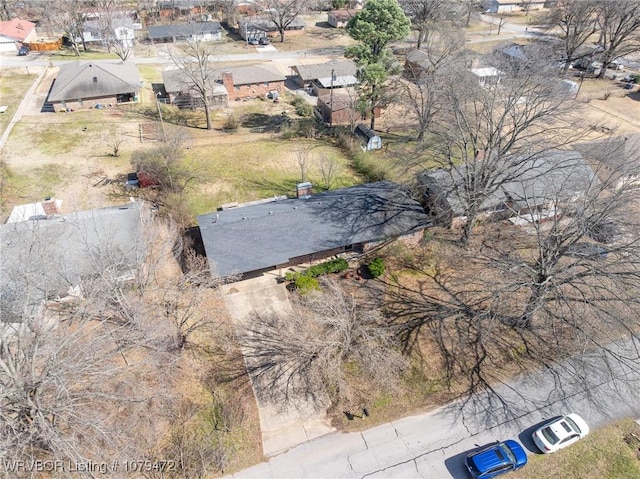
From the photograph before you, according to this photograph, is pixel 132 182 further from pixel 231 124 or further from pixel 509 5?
pixel 509 5

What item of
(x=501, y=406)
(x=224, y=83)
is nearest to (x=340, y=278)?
(x=501, y=406)

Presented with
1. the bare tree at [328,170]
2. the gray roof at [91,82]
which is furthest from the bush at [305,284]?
the gray roof at [91,82]

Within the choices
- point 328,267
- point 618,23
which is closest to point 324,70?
point 328,267

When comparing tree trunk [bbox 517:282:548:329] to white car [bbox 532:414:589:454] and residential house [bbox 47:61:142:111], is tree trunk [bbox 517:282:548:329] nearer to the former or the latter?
white car [bbox 532:414:589:454]

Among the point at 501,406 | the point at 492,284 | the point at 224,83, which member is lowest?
the point at 501,406

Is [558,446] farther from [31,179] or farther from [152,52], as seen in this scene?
[152,52]

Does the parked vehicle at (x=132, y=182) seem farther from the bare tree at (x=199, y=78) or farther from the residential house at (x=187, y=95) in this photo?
the residential house at (x=187, y=95)
